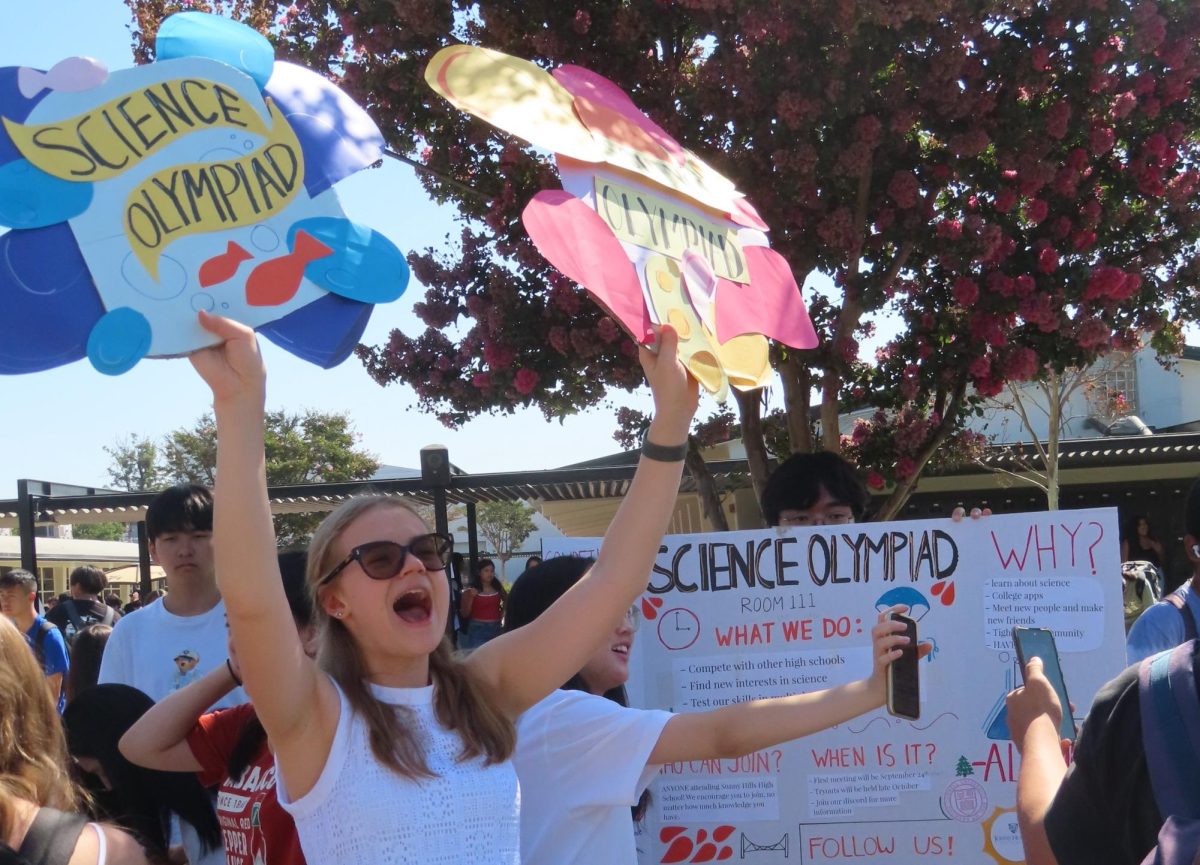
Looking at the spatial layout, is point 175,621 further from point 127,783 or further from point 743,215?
point 743,215

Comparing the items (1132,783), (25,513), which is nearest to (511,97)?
(1132,783)

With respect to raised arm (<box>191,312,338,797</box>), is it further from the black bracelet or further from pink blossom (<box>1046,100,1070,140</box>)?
pink blossom (<box>1046,100,1070,140</box>)

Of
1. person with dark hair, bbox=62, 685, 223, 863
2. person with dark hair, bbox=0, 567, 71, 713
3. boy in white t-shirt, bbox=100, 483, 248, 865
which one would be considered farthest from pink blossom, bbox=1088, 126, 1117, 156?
person with dark hair, bbox=0, 567, 71, 713

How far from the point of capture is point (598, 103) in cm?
231

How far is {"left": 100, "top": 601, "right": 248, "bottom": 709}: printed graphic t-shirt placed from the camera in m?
3.35

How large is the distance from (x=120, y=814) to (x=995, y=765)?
2.66m

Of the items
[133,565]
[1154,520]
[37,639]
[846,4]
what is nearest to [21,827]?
[846,4]

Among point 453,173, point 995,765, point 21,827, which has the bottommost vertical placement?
point 995,765

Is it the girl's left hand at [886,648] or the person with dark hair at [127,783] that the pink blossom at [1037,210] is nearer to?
the girl's left hand at [886,648]

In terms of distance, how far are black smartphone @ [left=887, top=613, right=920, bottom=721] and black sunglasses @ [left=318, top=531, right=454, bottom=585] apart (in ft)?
3.20

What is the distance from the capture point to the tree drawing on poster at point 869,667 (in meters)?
3.72

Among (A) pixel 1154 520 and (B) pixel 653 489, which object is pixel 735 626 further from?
(A) pixel 1154 520

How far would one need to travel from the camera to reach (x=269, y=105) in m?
1.95

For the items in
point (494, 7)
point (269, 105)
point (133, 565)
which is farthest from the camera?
point (133, 565)
